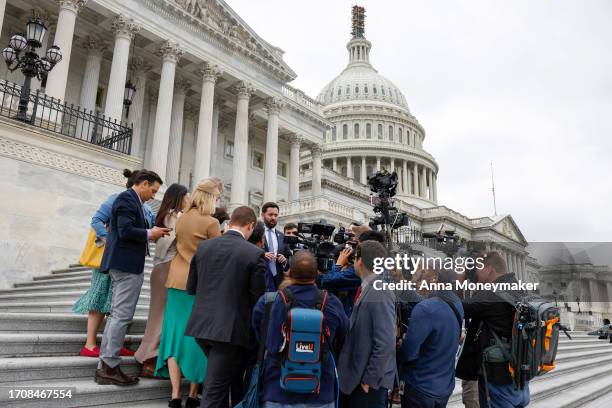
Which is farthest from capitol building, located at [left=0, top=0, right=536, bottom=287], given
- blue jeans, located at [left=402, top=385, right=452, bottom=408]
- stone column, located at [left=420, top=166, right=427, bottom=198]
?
stone column, located at [left=420, top=166, right=427, bottom=198]

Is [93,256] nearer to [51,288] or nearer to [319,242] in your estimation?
[319,242]

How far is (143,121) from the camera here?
87.1 feet

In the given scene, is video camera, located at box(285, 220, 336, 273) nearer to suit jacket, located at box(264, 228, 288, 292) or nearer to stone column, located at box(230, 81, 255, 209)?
suit jacket, located at box(264, 228, 288, 292)

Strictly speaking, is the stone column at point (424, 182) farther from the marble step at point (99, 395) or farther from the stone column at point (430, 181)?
the marble step at point (99, 395)

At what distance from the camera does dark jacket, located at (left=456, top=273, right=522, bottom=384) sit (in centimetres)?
436

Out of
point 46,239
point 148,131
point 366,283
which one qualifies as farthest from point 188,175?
point 366,283

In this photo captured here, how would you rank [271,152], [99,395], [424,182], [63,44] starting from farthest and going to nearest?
[424,182], [271,152], [63,44], [99,395]

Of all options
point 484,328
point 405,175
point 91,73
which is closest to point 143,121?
point 91,73

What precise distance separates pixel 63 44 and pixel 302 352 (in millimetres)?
19952

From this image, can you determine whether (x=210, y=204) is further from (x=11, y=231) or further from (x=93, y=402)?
(x=11, y=231)

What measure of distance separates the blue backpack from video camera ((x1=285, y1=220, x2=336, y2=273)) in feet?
7.45

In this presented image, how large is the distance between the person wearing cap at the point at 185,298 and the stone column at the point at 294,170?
26663 millimetres

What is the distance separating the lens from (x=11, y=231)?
10.6 metres

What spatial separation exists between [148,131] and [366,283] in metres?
25.5
